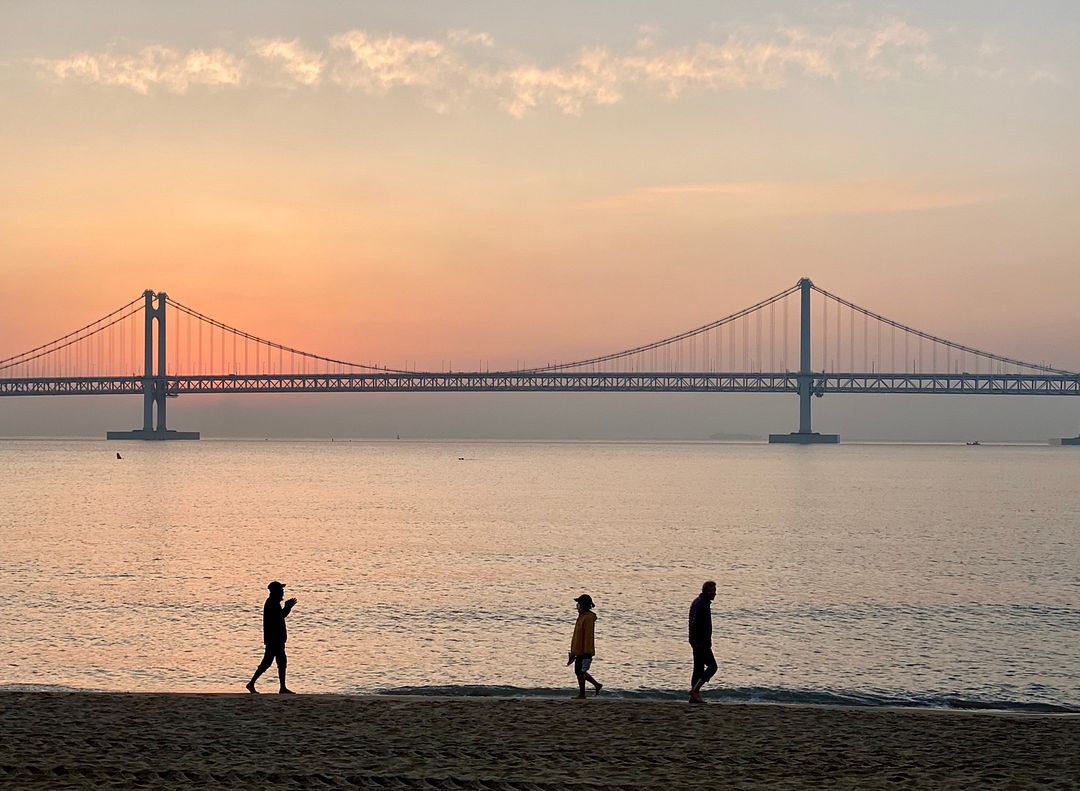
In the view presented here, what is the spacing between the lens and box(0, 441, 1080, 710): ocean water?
1705 centimetres

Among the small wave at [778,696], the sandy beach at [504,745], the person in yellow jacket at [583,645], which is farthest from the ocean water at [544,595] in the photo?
the sandy beach at [504,745]

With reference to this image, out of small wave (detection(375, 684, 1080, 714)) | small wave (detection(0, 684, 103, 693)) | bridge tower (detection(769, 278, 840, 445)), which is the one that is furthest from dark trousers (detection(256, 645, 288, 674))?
bridge tower (detection(769, 278, 840, 445))

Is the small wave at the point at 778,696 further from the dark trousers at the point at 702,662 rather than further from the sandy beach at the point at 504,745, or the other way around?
the sandy beach at the point at 504,745

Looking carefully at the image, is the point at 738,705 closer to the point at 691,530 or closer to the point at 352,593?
the point at 352,593

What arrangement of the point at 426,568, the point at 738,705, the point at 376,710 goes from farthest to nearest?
the point at 426,568 < the point at 738,705 < the point at 376,710

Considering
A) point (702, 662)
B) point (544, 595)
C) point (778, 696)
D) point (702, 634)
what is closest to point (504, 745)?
point (702, 634)

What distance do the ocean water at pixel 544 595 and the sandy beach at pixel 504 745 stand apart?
3056mm

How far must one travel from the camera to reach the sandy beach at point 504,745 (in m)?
9.41

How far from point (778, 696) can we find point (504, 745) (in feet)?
19.2

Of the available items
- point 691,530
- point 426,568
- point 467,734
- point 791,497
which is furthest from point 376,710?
point 791,497

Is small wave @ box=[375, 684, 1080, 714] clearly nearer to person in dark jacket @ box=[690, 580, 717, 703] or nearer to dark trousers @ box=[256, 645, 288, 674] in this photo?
person in dark jacket @ box=[690, 580, 717, 703]

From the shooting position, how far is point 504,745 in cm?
1060

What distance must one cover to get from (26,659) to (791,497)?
55096mm

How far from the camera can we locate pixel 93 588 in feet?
87.3
